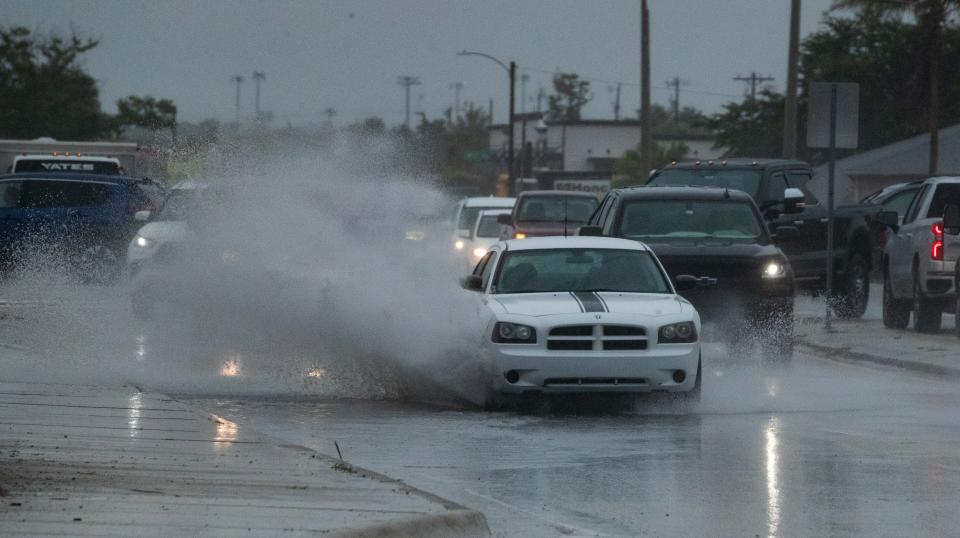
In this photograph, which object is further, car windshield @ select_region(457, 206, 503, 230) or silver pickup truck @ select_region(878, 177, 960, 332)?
car windshield @ select_region(457, 206, 503, 230)

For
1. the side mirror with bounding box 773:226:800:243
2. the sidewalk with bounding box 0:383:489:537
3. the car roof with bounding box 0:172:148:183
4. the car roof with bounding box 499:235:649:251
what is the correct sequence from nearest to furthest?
the sidewalk with bounding box 0:383:489:537
the car roof with bounding box 499:235:649:251
the side mirror with bounding box 773:226:800:243
the car roof with bounding box 0:172:148:183

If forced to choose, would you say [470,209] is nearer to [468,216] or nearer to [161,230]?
[468,216]

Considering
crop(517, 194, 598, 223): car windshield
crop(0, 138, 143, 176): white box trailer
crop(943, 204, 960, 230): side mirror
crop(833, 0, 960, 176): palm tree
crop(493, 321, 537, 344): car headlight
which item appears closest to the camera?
crop(493, 321, 537, 344): car headlight

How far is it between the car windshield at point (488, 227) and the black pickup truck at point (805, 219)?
8.18m

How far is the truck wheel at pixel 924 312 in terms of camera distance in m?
21.5

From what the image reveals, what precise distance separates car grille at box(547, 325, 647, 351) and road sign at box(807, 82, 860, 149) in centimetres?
1008

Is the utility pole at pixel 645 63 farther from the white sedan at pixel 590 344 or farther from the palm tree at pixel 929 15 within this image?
the white sedan at pixel 590 344

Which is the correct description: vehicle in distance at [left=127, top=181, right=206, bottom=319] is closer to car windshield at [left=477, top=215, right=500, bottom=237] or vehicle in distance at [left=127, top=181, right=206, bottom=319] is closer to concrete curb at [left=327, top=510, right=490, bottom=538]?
car windshield at [left=477, top=215, right=500, bottom=237]

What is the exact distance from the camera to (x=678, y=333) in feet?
42.8

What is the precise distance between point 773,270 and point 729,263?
1.53 ft

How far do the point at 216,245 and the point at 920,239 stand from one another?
962cm

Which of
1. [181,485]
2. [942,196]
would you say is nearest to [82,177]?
[942,196]

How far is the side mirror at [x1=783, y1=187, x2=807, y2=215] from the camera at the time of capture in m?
22.0

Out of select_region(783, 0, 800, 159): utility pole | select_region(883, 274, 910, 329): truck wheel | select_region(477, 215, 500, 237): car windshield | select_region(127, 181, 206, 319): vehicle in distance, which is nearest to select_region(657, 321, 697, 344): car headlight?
select_region(127, 181, 206, 319): vehicle in distance
